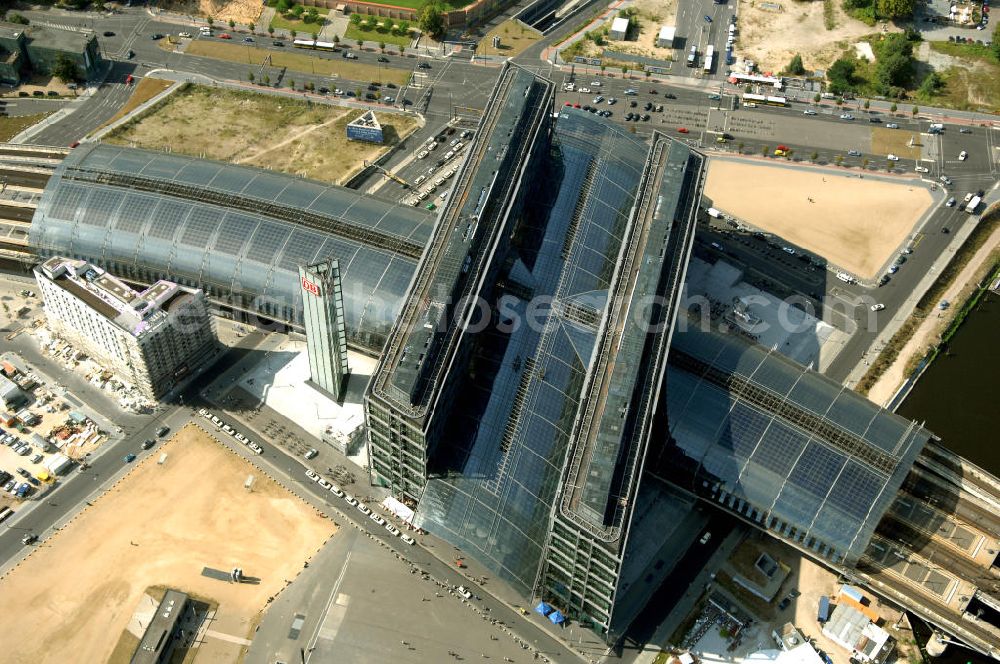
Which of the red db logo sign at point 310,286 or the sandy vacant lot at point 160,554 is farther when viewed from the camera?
the red db logo sign at point 310,286

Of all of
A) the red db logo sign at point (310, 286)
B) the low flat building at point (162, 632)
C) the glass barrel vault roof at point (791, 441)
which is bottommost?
the low flat building at point (162, 632)

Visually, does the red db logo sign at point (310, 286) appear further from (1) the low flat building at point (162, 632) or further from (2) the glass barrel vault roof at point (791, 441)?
(2) the glass barrel vault roof at point (791, 441)

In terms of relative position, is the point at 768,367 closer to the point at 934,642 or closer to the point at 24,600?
the point at 934,642

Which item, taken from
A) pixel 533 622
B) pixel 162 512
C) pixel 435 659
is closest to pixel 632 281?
pixel 533 622

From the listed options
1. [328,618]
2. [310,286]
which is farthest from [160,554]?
[310,286]

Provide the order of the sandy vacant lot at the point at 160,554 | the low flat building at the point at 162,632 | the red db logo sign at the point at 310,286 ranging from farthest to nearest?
the red db logo sign at the point at 310,286, the sandy vacant lot at the point at 160,554, the low flat building at the point at 162,632

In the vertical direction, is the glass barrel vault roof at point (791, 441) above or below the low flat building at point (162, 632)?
above

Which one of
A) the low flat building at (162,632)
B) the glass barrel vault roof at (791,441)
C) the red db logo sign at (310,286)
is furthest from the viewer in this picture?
the red db logo sign at (310,286)

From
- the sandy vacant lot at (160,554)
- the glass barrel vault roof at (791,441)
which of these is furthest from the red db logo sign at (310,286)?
the glass barrel vault roof at (791,441)
